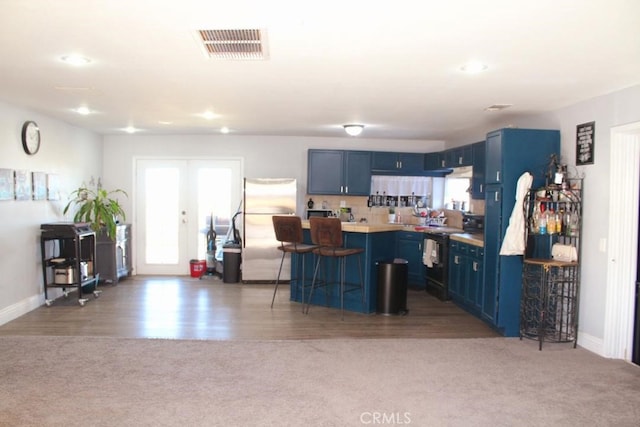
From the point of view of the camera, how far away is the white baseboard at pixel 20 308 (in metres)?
4.96

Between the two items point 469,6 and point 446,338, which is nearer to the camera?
point 469,6

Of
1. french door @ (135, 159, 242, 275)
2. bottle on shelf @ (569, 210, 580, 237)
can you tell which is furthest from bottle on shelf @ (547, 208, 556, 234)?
french door @ (135, 159, 242, 275)

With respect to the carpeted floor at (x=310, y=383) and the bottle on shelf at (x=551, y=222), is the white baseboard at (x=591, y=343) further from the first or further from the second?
the bottle on shelf at (x=551, y=222)

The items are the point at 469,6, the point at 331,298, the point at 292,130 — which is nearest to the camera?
the point at 469,6

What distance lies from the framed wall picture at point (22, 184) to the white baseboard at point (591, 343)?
6.17 metres

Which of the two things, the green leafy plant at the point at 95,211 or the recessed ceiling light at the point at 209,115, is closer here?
the recessed ceiling light at the point at 209,115

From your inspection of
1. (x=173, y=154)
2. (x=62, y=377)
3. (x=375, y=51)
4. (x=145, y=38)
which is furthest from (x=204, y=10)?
(x=173, y=154)

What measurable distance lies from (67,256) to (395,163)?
5062mm

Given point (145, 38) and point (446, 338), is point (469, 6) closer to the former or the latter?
point (145, 38)

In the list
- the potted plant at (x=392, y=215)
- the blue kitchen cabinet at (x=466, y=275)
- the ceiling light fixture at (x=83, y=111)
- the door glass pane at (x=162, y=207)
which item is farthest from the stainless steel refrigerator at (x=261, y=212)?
the blue kitchen cabinet at (x=466, y=275)

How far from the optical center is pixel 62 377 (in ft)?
11.5

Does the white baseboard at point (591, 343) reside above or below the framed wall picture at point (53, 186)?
below

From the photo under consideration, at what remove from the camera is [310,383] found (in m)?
3.45

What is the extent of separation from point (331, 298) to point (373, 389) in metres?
2.44
